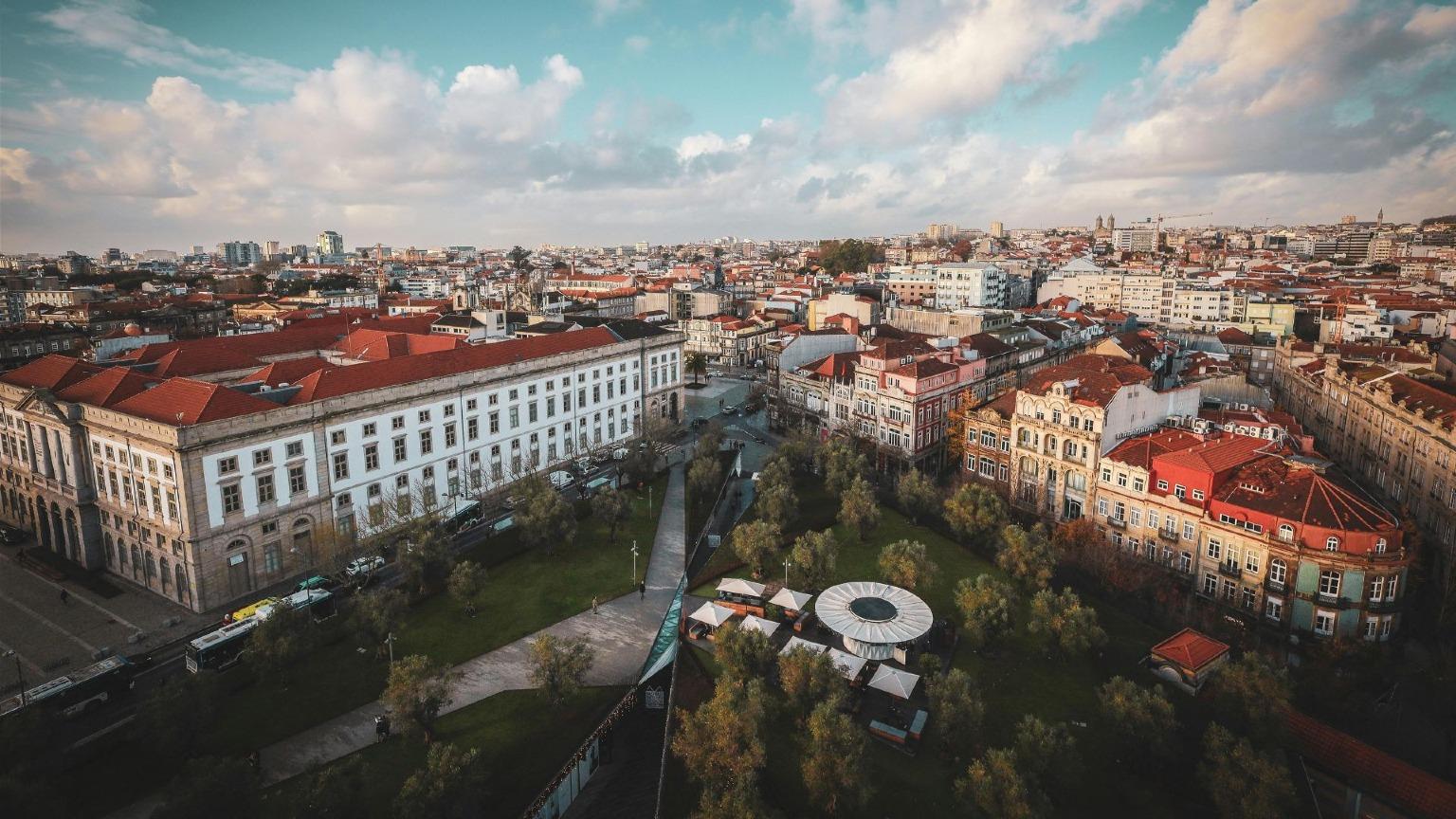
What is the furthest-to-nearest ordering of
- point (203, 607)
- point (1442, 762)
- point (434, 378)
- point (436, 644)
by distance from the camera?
point (434, 378) → point (203, 607) → point (436, 644) → point (1442, 762)

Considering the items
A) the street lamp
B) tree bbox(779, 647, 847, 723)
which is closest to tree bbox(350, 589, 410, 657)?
the street lamp

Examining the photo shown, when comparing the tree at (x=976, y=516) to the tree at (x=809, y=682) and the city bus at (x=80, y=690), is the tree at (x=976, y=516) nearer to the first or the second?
the tree at (x=809, y=682)

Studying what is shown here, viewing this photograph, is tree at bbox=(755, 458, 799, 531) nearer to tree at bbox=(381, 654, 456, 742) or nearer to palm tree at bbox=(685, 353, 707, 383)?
tree at bbox=(381, 654, 456, 742)

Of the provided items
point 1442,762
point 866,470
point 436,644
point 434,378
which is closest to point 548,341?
point 434,378

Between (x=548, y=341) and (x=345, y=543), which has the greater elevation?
(x=548, y=341)

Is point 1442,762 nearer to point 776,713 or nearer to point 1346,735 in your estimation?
point 1346,735

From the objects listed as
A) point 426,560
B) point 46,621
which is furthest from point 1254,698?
point 46,621
